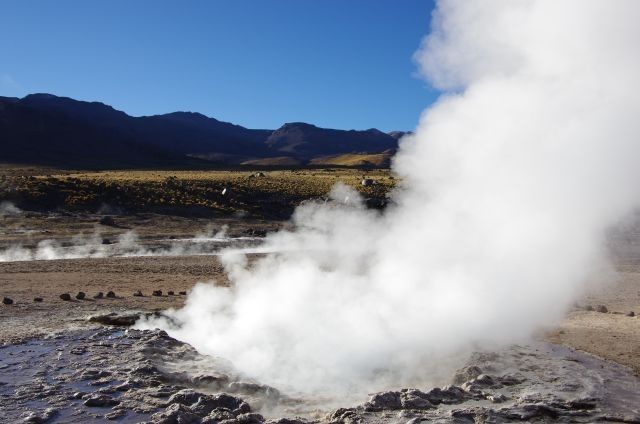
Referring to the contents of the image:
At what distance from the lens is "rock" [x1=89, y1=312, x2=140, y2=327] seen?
1380 cm

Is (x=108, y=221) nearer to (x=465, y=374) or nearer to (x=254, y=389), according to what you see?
(x=254, y=389)

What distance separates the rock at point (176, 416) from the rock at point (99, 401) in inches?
34.4

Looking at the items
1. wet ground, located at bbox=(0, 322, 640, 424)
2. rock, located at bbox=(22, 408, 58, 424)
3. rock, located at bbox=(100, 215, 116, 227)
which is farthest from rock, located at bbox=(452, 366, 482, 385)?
rock, located at bbox=(100, 215, 116, 227)

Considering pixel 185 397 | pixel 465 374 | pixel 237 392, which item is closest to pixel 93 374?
pixel 185 397

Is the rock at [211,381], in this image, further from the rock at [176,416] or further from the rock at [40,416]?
the rock at [40,416]

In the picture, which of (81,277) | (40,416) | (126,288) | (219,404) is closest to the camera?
(40,416)

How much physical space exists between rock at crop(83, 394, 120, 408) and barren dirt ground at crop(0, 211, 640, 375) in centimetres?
441

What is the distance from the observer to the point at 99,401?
8211mm

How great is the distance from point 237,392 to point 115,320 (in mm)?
6215

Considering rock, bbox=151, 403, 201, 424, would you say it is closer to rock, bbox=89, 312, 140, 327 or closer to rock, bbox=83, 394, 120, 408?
rock, bbox=83, 394, 120, 408

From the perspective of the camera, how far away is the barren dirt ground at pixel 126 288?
12.7 m

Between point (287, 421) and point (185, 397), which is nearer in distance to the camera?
point (287, 421)

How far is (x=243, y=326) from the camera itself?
499 inches

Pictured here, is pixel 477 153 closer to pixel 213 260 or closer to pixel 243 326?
pixel 243 326
